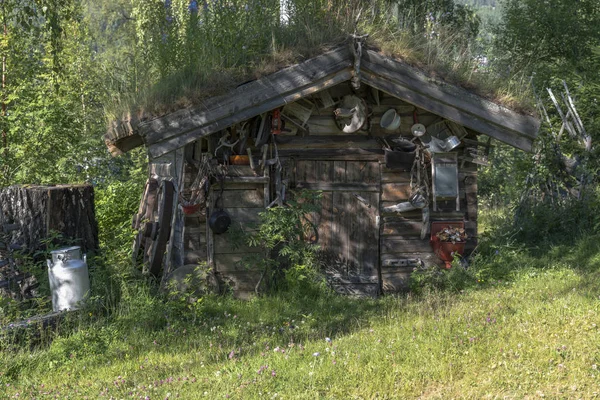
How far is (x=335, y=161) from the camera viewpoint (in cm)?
859

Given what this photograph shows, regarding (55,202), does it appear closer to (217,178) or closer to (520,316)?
(217,178)

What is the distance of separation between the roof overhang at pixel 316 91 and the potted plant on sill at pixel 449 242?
58.7 inches

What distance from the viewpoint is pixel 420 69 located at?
804 cm

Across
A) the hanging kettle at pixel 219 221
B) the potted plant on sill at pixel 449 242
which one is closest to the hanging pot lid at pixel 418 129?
the potted plant on sill at pixel 449 242

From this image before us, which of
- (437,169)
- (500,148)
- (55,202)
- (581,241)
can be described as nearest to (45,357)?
Answer: (55,202)

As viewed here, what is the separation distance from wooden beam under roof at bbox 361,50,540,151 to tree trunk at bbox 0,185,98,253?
418 centimetres

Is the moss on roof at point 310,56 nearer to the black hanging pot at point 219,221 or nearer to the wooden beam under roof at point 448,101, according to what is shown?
the wooden beam under roof at point 448,101

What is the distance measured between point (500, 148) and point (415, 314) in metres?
11.6

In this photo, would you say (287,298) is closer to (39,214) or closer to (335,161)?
(335,161)

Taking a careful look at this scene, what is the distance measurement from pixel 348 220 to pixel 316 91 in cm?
197

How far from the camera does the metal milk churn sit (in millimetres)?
6707

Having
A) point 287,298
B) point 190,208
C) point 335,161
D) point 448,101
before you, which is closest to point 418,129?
point 448,101

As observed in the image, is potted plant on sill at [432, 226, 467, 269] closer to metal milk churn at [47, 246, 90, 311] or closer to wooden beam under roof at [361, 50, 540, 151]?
wooden beam under roof at [361, 50, 540, 151]

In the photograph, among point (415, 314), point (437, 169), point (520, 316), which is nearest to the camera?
point (520, 316)
